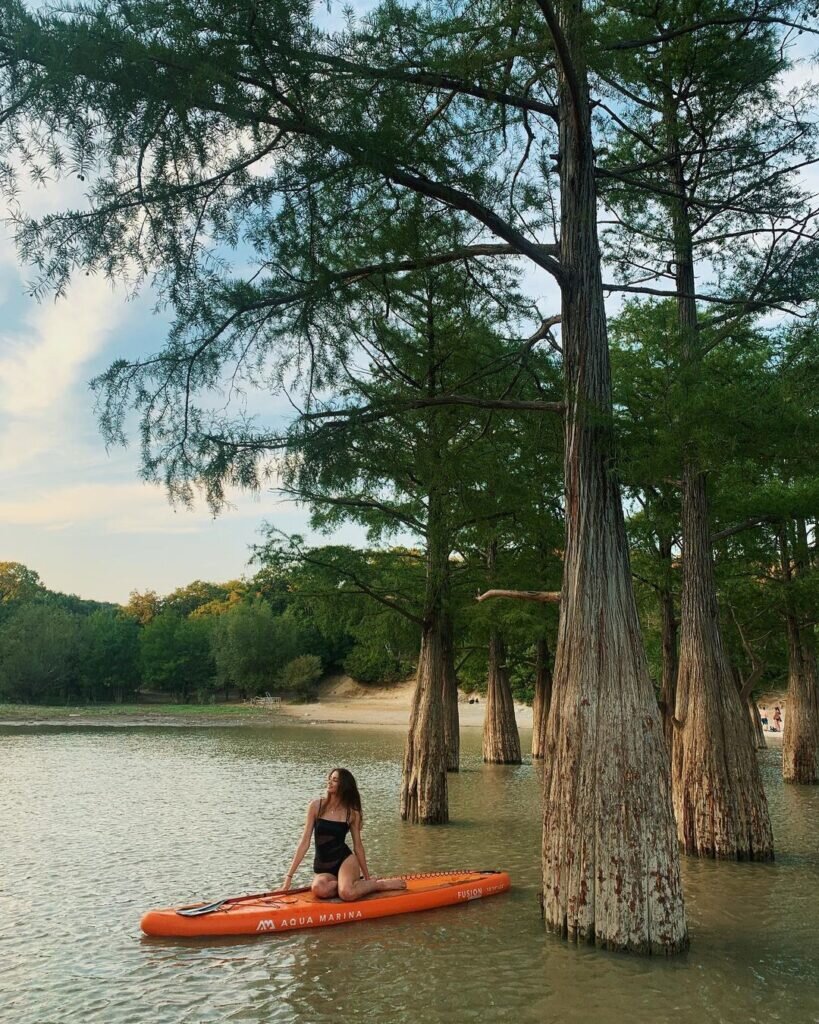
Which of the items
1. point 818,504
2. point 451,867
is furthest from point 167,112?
point 818,504

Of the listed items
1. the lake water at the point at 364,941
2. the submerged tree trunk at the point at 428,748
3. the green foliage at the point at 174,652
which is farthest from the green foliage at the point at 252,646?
the submerged tree trunk at the point at 428,748

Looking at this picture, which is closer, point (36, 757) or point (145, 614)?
point (36, 757)

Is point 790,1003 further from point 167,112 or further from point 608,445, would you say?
point 167,112

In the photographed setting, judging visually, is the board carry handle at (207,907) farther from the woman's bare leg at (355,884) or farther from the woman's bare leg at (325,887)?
the woman's bare leg at (355,884)

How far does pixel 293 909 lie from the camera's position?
8.09 m

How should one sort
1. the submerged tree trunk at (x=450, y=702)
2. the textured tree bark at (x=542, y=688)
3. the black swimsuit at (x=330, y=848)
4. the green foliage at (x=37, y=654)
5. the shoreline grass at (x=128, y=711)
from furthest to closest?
the green foliage at (x=37, y=654) → the shoreline grass at (x=128, y=711) → the textured tree bark at (x=542, y=688) → the submerged tree trunk at (x=450, y=702) → the black swimsuit at (x=330, y=848)

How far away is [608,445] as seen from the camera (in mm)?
7953

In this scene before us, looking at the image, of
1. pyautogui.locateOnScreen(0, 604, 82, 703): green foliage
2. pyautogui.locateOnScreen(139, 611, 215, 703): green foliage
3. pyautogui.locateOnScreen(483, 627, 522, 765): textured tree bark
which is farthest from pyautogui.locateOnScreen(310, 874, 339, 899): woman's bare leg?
pyautogui.locateOnScreen(139, 611, 215, 703): green foliage

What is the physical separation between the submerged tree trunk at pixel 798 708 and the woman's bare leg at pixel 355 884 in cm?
1583

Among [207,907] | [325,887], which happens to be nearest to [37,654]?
[325,887]

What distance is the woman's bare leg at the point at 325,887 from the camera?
8.46 m

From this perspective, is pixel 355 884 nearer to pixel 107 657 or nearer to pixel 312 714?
pixel 312 714

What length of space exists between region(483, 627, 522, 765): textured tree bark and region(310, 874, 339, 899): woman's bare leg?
17504 mm

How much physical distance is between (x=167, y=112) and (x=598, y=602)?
500 centimetres
